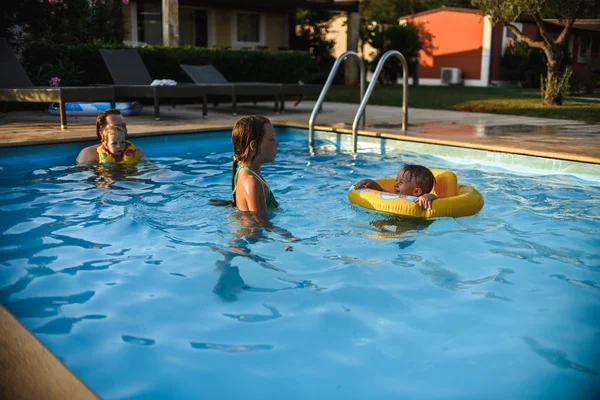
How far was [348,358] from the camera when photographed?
107 inches

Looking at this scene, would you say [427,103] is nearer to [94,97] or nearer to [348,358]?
[94,97]

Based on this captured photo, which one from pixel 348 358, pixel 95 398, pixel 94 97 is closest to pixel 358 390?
pixel 348 358

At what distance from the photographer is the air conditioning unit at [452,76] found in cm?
2683

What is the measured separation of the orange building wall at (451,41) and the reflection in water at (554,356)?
84.6 ft

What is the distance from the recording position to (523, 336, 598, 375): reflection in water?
8.68ft

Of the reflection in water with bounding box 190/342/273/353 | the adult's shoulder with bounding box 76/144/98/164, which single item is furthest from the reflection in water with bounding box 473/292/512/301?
the adult's shoulder with bounding box 76/144/98/164

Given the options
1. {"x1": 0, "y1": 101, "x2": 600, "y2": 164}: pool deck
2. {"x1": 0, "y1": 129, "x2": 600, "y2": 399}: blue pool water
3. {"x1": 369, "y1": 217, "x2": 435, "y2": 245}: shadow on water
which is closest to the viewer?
A: {"x1": 0, "y1": 129, "x2": 600, "y2": 399}: blue pool water

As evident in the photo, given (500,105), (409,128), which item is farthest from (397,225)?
(500,105)

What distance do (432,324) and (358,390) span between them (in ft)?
2.50

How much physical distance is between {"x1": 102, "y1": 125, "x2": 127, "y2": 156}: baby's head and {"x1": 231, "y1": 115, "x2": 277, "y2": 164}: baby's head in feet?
8.85

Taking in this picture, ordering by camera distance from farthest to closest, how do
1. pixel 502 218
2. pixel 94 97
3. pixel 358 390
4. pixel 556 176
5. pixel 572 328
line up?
pixel 94 97 < pixel 556 176 < pixel 502 218 < pixel 572 328 < pixel 358 390

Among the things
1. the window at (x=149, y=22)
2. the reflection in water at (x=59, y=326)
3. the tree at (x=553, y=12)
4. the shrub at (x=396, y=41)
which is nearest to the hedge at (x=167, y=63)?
the tree at (x=553, y=12)

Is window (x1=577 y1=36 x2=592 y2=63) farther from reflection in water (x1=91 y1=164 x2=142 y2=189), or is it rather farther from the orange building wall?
reflection in water (x1=91 y1=164 x2=142 y2=189)

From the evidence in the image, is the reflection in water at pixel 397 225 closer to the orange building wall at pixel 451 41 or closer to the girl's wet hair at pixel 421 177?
the girl's wet hair at pixel 421 177
